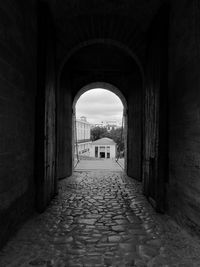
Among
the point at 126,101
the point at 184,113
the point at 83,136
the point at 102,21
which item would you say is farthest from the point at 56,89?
the point at 83,136

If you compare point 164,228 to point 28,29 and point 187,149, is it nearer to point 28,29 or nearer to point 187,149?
point 187,149

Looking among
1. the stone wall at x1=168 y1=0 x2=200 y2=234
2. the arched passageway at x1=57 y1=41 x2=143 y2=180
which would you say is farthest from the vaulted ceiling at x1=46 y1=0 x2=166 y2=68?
the arched passageway at x1=57 y1=41 x2=143 y2=180

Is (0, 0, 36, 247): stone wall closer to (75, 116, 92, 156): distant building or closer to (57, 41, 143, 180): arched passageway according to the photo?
(57, 41, 143, 180): arched passageway

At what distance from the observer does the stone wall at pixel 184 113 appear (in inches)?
Answer: 102

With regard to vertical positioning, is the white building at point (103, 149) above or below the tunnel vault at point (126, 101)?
below

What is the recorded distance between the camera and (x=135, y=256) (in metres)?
2.21

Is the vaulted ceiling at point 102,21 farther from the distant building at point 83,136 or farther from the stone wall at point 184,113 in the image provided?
the distant building at point 83,136

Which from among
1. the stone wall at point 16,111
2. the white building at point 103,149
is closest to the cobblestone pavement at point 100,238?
the stone wall at point 16,111

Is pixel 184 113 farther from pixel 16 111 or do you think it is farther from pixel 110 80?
pixel 110 80

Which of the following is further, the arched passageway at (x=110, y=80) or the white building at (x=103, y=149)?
the white building at (x=103, y=149)

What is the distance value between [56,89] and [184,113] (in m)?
2.88

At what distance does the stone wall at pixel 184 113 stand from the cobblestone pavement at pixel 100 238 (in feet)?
1.30

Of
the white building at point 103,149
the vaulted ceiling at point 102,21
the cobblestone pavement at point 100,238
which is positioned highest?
the vaulted ceiling at point 102,21

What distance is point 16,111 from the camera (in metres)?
2.73
